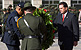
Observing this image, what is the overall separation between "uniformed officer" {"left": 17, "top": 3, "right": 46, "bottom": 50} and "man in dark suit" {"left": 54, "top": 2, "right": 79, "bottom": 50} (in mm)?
1124

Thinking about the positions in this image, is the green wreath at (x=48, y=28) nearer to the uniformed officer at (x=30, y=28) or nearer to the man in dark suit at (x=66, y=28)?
the man in dark suit at (x=66, y=28)

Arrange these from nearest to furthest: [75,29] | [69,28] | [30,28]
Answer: [30,28] → [75,29] → [69,28]

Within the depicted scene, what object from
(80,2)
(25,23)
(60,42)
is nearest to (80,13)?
(80,2)

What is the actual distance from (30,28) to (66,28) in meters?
1.36

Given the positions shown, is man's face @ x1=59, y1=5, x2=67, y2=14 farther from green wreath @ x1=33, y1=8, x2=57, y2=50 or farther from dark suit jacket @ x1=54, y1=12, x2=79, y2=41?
green wreath @ x1=33, y1=8, x2=57, y2=50

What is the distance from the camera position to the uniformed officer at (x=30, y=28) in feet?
15.0

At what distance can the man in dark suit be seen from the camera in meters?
5.54

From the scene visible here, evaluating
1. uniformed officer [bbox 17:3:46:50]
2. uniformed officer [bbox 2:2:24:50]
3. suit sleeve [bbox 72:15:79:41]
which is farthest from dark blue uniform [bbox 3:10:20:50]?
suit sleeve [bbox 72:15:79:41]

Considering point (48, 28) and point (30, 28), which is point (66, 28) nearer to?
point (48, 28)

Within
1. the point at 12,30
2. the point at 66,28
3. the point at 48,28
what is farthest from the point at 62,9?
the point at 12,30

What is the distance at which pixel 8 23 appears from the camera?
5.74 meters

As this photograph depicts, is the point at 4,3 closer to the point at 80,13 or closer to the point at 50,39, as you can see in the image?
the point at 80,13

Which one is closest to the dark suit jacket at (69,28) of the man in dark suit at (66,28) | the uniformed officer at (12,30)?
the man in dark suit at (66,28)

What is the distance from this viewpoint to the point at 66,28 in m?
5.66
